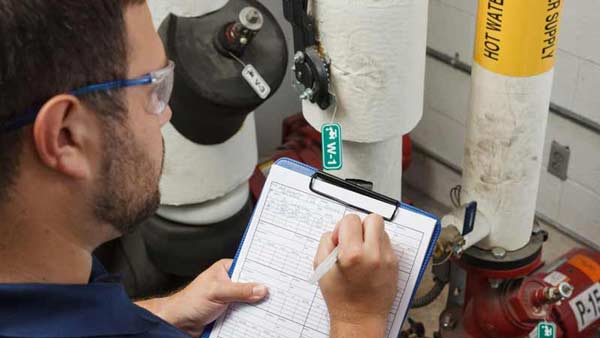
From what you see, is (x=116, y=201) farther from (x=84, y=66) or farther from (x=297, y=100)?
(x=297, y=100)

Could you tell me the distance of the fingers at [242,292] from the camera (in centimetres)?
105

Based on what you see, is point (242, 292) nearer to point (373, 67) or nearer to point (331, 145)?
point (331, 145)

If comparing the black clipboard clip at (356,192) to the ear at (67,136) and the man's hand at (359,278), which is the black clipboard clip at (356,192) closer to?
the man's hand at (359,278)

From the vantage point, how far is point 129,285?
193 cm

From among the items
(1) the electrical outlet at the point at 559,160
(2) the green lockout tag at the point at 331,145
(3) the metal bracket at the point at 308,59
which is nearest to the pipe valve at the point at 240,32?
(3) the metal bracket at the point at 308,59

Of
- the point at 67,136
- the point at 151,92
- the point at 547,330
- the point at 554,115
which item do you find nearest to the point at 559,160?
A: the point at 554,115

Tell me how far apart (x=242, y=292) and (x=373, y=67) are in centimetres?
41

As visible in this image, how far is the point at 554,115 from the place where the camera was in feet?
6.97

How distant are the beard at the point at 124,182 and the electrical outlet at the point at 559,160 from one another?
1.61 metres

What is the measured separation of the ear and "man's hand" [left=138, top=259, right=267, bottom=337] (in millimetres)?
355

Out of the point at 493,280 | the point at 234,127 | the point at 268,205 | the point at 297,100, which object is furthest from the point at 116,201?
the point at 297,100

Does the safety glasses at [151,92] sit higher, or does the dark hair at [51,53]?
the dark hair at [51,53]

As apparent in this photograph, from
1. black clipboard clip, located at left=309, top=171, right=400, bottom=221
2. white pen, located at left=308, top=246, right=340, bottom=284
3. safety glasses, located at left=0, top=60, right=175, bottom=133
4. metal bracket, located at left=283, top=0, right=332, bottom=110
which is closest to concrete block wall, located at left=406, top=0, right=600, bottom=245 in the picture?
metal bracket, located at left=283, top=0, right=332, bottom=110

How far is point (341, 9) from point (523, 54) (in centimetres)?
33
